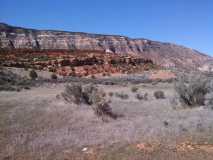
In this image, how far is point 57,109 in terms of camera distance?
14.7 m

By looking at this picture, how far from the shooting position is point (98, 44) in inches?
4697

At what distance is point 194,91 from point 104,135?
23.5 ft

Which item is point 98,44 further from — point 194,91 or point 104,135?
point 104,135

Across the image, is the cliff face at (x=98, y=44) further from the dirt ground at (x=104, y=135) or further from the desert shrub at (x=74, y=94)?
the dirt ground at (x=104, y=135)

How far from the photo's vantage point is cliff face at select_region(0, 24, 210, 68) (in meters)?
103

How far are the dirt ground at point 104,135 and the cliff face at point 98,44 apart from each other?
82705mm

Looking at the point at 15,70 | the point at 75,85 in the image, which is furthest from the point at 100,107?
the point at 15,70

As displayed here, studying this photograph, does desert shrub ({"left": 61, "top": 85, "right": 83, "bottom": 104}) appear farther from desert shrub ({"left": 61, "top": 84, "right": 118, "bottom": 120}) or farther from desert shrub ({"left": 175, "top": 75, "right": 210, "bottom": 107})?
desert shrub ({"left": 175, "top": 75, "right": 210, "bottom": 107})

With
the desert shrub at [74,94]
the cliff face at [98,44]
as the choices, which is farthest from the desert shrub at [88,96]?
the cliff face at [98,44]

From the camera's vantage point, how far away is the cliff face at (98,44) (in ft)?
338

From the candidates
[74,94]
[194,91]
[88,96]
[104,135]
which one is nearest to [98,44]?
[74,94]

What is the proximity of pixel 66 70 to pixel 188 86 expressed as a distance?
155ft

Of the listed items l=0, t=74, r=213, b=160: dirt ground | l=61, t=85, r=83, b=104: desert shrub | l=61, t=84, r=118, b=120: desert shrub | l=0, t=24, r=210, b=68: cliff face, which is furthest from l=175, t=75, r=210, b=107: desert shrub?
l=0, t=24, r=210, b=68: cliff face

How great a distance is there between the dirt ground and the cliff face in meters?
82.7
